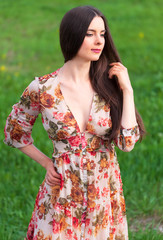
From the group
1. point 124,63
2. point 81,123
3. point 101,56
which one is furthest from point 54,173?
point 124,63

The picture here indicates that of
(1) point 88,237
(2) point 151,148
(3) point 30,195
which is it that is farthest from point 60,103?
(2) point 151,148

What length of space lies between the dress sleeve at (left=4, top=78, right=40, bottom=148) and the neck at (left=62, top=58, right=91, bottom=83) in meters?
0.16

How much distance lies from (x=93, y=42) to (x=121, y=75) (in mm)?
211

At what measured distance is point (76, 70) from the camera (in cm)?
190

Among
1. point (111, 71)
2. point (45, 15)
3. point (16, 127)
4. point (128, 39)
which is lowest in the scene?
point (16, 127)

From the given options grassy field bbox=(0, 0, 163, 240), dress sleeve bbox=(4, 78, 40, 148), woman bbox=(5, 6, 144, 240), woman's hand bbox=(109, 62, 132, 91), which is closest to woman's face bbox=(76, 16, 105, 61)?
woman bbox=(5, 6, 144, 240)

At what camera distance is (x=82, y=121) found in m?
1.88

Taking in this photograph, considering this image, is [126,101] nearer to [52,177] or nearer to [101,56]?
[101,56]

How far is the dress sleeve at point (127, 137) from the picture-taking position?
182cm

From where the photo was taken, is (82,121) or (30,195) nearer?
(82,121)

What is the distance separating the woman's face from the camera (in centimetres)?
180

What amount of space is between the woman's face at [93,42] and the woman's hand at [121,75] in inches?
4.7

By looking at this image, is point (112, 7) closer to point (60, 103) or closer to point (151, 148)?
point (151, 148)

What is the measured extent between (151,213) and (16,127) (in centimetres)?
169
